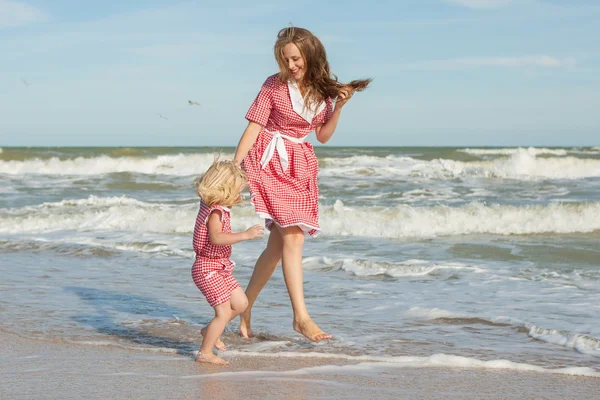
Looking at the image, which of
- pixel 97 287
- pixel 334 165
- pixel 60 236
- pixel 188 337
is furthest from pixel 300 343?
pixel 334 165

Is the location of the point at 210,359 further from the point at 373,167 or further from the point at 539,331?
the point at 373,167

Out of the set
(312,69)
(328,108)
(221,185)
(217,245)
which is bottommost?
(217,245)

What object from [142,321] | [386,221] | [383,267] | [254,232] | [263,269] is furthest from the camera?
[386,221]

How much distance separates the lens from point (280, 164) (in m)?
4.17

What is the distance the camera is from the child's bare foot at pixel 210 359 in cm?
366

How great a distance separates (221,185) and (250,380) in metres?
0.97

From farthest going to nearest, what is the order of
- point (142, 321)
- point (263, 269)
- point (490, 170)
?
point (490, 170) → point (142, 321) → point (263, 269)

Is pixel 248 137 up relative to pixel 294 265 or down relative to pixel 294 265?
up

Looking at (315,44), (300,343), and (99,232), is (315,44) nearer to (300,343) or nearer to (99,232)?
(300,343)

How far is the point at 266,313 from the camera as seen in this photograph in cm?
507

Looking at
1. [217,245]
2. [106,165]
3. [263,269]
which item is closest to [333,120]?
[263,269]

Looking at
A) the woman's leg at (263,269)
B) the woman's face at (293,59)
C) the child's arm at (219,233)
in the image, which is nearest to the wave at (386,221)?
the woman's leg at (263,269)

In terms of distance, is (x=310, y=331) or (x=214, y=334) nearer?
(x=214, y=334)

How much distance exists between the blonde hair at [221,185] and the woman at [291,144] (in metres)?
0.35
